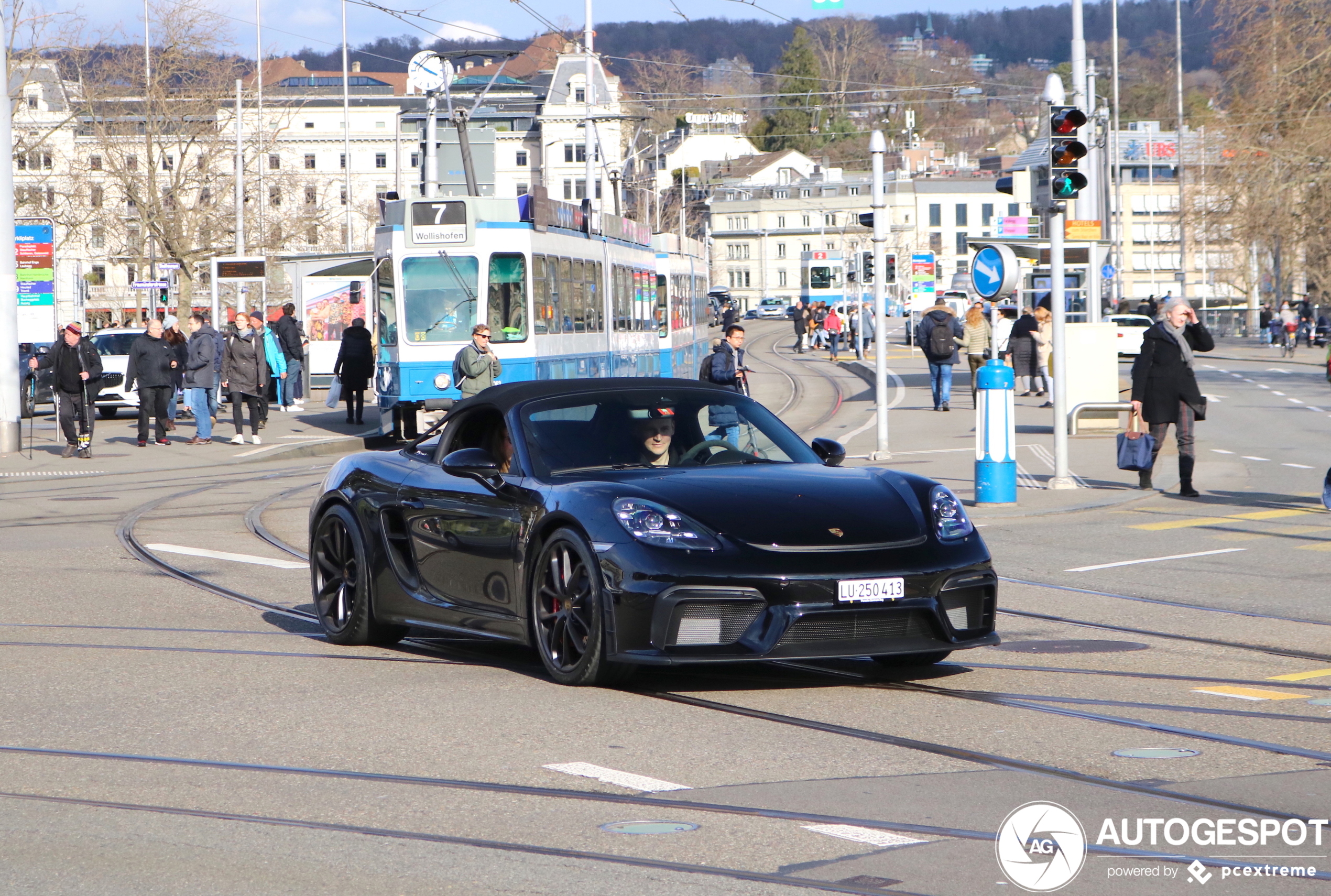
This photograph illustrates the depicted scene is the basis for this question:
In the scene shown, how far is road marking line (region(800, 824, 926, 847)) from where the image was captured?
5012mm

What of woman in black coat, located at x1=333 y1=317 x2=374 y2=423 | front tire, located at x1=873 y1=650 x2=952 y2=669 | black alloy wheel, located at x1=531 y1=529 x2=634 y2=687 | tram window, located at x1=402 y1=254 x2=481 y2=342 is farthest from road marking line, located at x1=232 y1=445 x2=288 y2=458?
front tire, located at x1=873 y1=650 x2=952 y2=669

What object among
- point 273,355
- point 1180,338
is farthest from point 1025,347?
point 1180,338

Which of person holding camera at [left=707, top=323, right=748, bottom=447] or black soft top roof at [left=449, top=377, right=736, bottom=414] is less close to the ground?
black soft top roof at [left=449, top=377, right=736, bottom=414]

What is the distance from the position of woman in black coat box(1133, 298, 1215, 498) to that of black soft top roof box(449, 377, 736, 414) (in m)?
8.10

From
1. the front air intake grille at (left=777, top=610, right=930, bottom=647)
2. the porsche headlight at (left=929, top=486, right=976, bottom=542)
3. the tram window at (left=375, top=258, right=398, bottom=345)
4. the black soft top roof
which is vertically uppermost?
the tram window at (left=375, top=258, right=398, bottom=345)

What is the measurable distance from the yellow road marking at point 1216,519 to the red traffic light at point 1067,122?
4.24m

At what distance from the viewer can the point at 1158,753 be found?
6.20 metres

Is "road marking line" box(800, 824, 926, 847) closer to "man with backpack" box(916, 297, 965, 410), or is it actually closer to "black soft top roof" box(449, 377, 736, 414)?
"black soft top roof" box(449, 377, 736, 414)

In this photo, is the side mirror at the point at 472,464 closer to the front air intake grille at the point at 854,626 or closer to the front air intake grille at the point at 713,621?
the front air intake grille at the point at 713,621

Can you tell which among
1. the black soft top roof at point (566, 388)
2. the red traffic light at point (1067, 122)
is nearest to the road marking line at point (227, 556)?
the black soft top roof at point (566, 388)

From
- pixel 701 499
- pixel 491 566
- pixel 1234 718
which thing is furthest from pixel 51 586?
pixel 1234 718

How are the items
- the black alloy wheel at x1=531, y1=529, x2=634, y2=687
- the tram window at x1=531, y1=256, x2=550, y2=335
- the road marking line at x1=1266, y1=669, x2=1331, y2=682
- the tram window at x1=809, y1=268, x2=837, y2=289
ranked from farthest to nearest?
the tram window at x1=809, y1=268, x2=837, y2=289 < the tram window at x1=531, y1=256, x2=550, y2=335 < the road marking line at x1=1266, y1=669, x2=1331, y2=682 < the black alloy wheel at x1=531, y1=529, x2=634, y2=687

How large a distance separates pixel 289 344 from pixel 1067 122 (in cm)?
1898

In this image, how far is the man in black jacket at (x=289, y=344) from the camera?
107 ft
